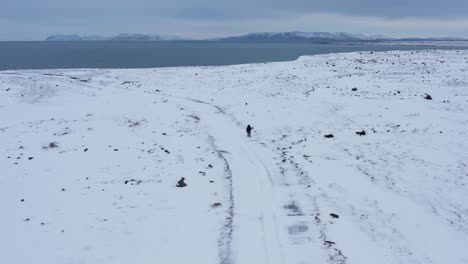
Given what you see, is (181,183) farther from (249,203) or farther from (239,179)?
(249,203)

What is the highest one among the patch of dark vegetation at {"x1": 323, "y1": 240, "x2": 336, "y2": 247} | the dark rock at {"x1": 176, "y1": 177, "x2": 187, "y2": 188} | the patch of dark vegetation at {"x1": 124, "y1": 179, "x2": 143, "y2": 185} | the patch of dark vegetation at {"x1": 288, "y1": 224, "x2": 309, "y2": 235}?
the dark rock at {"x1": 176, "y1": 177, "x2": 187, "y2": 188}

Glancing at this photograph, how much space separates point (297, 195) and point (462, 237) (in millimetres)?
5914

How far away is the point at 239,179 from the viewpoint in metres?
19.6

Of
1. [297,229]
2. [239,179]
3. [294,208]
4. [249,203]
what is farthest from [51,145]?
[297,229]

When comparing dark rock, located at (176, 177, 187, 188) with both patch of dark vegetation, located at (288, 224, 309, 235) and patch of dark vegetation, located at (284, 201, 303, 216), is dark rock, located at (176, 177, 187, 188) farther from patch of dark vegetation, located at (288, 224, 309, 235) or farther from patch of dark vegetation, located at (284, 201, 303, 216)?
patch of dark vegetation, located at (288, 224, 309, 235)

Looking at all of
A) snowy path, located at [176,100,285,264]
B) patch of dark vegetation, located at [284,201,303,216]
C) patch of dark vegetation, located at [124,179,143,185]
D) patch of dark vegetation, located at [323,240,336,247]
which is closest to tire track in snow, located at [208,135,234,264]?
snowy path, located at [176,100,285,264]

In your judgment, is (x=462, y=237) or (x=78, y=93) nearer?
(x=462, y=237)

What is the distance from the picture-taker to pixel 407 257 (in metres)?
13.2

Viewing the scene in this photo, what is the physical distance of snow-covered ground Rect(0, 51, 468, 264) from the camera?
1398cm

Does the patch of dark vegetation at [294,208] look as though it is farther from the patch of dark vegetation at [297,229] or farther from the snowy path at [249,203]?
the patch of dark vegetation at [297,229]

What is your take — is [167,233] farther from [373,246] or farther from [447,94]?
[447,94]

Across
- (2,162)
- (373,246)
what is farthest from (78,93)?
(373,246)

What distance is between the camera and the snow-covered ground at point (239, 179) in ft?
45.9

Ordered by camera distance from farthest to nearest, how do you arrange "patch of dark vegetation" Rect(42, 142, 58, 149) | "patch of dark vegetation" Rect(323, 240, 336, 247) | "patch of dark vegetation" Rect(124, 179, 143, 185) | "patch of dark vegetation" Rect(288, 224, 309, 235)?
"patch of dark vegetation" Rect(42, 142, 58, 149), "patch of dark vegetation" Rect(124, 179, 143, 185), "patch of dark vegetation" Rect(288, 224, 309, 235), "patch of dark vegetation" Rect(323, 240, 336, 247)
